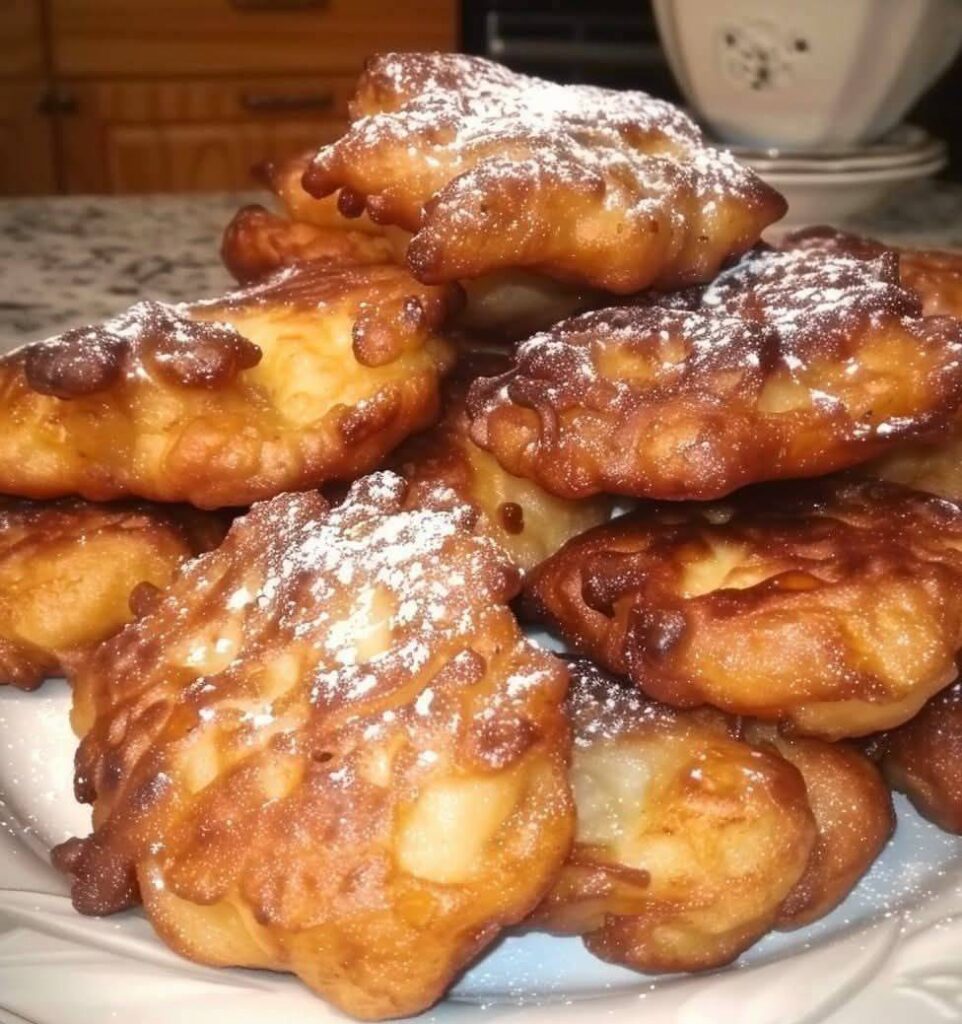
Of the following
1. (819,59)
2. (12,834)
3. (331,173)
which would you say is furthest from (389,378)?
(819,59)

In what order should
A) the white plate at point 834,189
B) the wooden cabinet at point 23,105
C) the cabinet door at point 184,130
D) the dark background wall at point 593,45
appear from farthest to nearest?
the cabinet door at point 184,130, the wooden cabinet at point 23,105, the dark background wall at point 593,45, the white plate at point 834,189

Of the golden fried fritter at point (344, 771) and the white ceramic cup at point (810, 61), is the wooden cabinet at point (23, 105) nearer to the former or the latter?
the white ceramic cup at point (810, 61)

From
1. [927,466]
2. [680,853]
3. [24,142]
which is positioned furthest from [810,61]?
[24,142]

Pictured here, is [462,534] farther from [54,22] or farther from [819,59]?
[54,22]

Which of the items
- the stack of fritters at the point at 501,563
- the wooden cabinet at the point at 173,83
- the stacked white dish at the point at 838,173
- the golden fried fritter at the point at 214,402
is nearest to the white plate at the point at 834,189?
the stacked white dish at the point at 838,173

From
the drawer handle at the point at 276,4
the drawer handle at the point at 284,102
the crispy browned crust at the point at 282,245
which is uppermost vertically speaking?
the crispy browned crust at the point at 282,245

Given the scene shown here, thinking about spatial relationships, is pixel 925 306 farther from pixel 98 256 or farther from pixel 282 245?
pixel 98 256

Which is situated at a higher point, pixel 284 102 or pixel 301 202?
pixel 301 202
